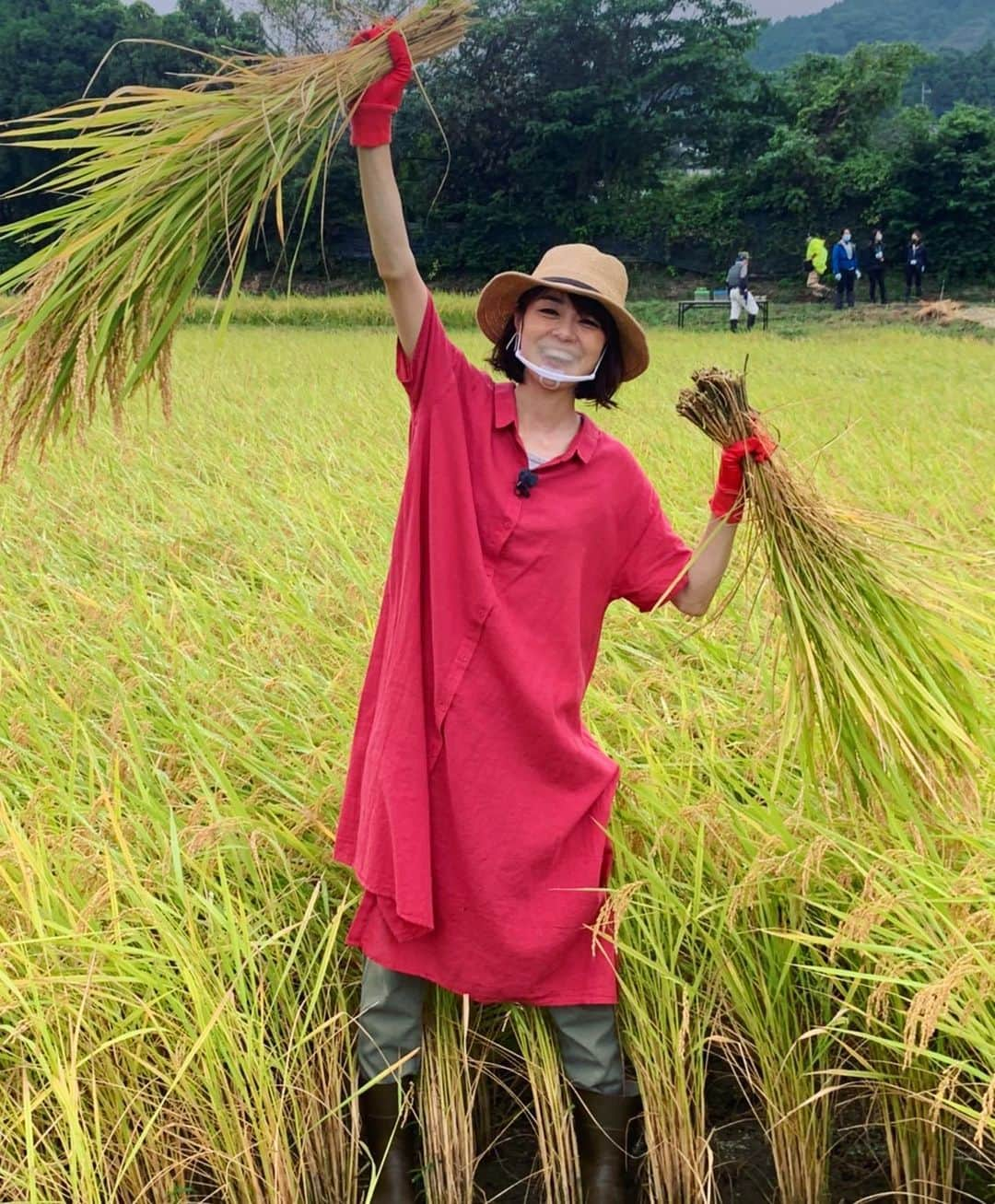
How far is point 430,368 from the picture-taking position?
4.98 ft

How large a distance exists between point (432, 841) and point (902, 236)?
22238 mm

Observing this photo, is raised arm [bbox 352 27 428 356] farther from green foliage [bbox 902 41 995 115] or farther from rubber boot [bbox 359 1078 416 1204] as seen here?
green foliage [bbox 902 41 995 115]

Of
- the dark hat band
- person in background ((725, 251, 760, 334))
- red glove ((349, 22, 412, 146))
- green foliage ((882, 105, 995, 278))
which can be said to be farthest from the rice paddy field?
green foliage ((882, 105, 995, 278))

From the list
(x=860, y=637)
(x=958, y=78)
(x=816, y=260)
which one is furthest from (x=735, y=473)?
(x=958, y=78)

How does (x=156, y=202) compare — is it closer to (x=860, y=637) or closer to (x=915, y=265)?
(x=860, y=637)

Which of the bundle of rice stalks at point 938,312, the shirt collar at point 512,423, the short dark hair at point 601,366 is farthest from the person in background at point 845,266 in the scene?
the shirt collar at point 512,423

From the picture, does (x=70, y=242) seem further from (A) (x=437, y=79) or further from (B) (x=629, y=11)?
(B) (x=629, y=11)

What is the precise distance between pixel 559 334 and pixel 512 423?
0.43 ft

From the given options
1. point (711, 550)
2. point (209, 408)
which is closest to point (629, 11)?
point (209, 408)

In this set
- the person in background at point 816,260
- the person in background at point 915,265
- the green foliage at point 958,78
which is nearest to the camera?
the person in background at point 816,260

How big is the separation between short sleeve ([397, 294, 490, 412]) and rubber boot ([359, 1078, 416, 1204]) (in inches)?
35.6

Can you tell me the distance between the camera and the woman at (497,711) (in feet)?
4.84

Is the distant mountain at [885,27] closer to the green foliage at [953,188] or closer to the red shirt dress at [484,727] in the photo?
A: the green foliage at [953,188]

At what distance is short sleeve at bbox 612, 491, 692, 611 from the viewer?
5.32 ft
